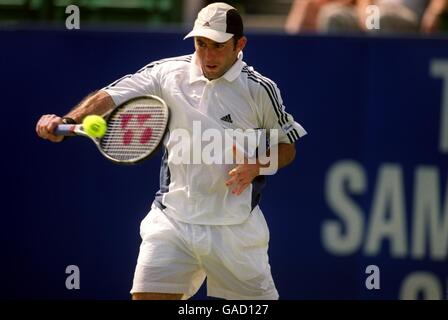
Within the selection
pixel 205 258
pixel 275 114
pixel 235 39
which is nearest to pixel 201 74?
pixel 235 39

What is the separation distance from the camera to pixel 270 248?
723 centimetres

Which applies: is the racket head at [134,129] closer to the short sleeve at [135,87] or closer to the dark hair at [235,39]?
the short sleeve at [135,87]

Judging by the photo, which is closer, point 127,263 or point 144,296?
point 144,296

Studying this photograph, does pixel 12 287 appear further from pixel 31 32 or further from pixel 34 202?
pixel 31 32

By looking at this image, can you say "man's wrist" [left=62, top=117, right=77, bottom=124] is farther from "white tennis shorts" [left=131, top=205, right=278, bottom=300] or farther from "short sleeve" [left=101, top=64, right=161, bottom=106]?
"white tennis shorts" [left=131, top=205, right=278, bottom=300]

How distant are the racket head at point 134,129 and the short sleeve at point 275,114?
0.58 metres

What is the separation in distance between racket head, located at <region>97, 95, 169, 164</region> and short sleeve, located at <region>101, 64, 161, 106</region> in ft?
0.70

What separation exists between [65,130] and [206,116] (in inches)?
29.3

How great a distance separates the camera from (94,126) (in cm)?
542

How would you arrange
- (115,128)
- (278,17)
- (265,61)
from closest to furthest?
(115,128) → (265,61) → (278,17)

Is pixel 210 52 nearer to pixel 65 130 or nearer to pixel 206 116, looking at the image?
pixel 206 116

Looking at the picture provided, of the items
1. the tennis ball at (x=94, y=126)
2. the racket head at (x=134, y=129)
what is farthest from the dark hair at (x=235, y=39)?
the tennis ball at (x=94, y=126)
